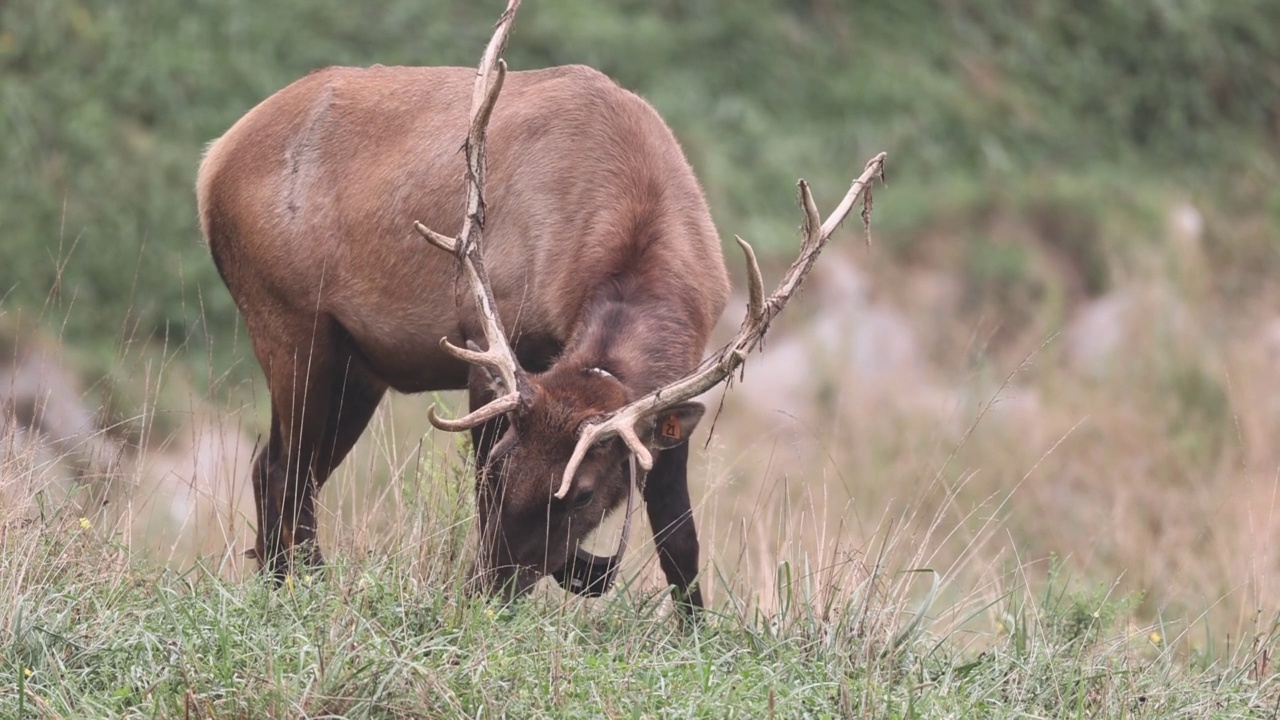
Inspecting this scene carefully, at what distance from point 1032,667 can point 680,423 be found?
127cm

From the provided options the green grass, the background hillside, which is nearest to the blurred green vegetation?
the background hillside

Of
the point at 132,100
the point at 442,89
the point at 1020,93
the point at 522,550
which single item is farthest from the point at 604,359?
the point at 1020,93

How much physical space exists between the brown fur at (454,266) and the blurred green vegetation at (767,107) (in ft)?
16.9

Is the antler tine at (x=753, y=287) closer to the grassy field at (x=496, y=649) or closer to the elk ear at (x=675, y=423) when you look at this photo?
the elk ear at (x=675, y=423)

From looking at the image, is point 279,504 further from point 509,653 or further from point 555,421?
point 509,653

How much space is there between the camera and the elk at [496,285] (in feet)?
16.0

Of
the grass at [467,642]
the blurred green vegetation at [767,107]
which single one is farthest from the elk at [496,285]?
the blurred green vegetation at [767,107]

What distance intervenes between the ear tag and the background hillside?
4212 millimetres

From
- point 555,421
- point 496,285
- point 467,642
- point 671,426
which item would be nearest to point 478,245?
point 496,285

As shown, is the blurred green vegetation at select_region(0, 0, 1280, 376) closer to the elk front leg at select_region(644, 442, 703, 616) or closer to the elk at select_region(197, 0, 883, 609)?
the elk at select_region(197, 0, 883, 609)

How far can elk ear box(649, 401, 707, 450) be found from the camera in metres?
5.07

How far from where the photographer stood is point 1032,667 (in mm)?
4652

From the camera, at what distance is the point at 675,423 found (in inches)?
201

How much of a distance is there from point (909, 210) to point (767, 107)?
69.0 inches
